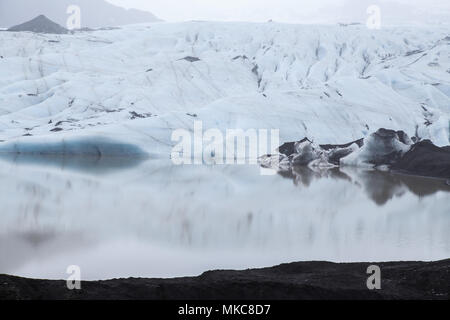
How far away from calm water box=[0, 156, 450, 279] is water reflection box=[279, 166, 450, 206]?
7 cm

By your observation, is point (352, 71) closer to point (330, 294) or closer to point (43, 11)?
point (330, 294)

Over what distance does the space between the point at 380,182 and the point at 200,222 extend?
24.5 ft

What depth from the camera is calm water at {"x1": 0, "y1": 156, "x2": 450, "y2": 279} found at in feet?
16.4

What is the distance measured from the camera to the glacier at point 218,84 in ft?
70.6

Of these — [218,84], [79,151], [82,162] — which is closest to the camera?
[82,162]

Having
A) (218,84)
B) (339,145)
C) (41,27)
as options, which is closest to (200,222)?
(339,145)

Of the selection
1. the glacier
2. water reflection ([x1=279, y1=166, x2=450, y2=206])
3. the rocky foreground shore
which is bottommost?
the rocky foreground shore

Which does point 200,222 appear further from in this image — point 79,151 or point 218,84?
point 218,84

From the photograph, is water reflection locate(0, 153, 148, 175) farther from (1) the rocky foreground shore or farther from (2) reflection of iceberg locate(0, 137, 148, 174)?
(1) the rocky foreground shore

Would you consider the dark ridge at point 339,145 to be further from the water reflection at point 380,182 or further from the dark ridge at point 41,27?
the dark ridge at point 41,27

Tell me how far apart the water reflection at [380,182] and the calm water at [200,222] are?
0.07m

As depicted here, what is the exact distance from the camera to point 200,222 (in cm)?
708

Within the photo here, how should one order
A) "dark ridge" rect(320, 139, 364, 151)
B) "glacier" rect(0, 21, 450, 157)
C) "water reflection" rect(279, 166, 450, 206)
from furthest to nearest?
"glacier" rect(0, 21, 450, 157) → "dark ridge" rect(320, 139, 364, 151) → "water reflection" rect(279, 166, 450, 206)

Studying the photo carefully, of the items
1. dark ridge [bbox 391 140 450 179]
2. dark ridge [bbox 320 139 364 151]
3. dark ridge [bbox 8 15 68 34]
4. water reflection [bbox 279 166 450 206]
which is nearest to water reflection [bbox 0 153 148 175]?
water reflection [bbox 279 166 450 206]
